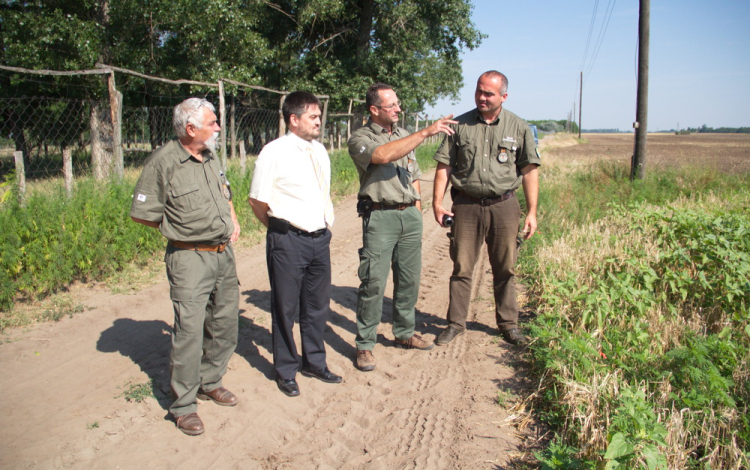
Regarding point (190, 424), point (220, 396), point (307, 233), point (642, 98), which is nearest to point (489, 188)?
point (307, 233)

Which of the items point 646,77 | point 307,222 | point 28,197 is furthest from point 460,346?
point 646,77

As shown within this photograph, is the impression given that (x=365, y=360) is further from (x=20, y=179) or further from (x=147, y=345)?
(x=20, y=179)

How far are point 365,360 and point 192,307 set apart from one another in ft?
4.98

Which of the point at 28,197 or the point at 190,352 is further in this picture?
the point at 28,197

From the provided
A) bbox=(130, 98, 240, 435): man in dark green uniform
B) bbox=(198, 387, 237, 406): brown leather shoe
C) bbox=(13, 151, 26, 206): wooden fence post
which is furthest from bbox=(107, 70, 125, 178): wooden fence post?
bbox=(198, 387, 237, 406): brown leather shoe

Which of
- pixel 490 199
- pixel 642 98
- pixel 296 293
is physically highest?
pixel 642 98

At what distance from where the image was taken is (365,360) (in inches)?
161

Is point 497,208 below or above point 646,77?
below

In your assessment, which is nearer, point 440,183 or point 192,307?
point 192,307

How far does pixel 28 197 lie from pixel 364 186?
3894 millimetres

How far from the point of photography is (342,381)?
391 cm

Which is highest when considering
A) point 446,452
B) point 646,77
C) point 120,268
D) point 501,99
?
point 646,77

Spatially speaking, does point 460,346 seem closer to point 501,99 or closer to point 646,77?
point 501,99

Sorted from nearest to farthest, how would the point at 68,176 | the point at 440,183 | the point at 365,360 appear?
the point at 365,360
the point at 440,183
the point at 68,176
